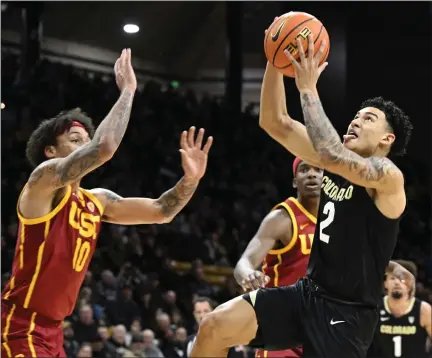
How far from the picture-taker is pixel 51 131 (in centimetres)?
475

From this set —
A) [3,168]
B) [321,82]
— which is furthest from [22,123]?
[321,82]

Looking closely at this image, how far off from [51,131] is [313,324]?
72.4 inches

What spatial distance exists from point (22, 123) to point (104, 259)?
7.40 feet

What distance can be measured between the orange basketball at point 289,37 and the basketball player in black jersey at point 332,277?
113 mm

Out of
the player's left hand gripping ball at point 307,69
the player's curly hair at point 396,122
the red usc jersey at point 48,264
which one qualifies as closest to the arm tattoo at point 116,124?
the red usc jersey at point 48,264

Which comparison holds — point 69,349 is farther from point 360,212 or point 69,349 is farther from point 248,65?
point 248,65

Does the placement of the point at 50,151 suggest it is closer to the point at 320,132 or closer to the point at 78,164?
the point at 78,164

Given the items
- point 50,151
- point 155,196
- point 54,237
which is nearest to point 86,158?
point 54,237

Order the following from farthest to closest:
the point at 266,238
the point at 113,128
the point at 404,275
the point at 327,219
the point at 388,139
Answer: the point at 404,275
the point at 266,238
the point at 113,128
the point at 388,139
the point at 327,219

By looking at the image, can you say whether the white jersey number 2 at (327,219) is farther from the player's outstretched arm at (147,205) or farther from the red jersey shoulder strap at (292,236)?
the red jersey shoulder strap at (292,236)

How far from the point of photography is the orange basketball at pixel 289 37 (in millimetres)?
4125

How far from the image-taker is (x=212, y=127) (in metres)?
15.3

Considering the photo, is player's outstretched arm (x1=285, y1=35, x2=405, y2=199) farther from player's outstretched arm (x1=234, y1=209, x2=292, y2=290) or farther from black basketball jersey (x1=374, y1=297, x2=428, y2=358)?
black basketball jersey (x1=374, y1=297, x2=428, y2=358)

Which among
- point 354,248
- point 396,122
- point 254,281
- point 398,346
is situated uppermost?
point 396,122
